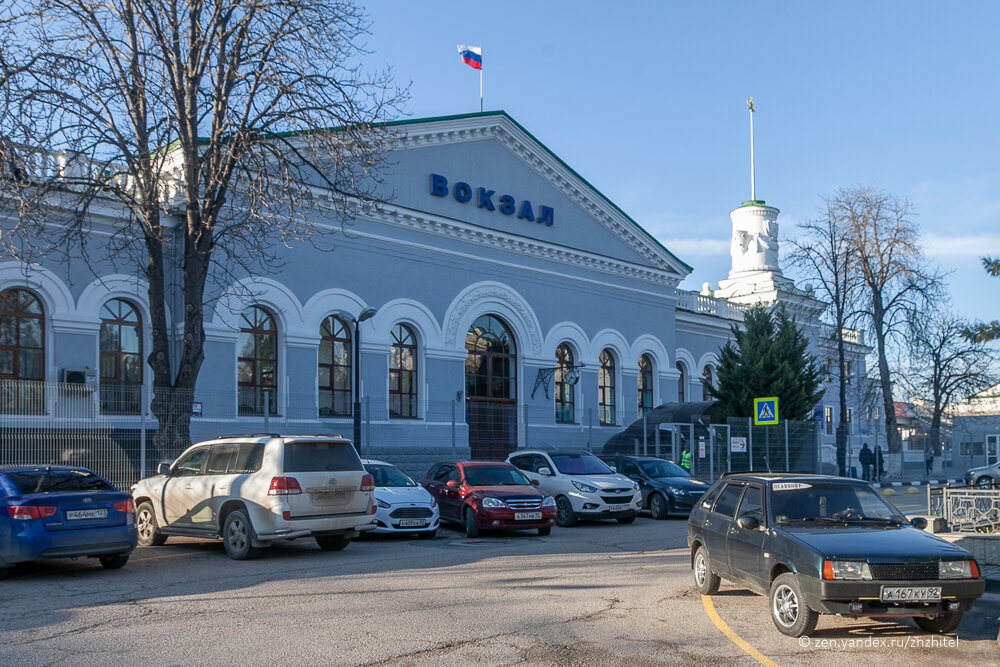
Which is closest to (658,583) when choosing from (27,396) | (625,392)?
(27,396)

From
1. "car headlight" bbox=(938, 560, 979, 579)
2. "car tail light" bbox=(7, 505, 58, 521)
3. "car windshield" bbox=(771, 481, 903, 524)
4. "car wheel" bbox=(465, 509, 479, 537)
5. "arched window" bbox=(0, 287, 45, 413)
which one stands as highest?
"arched window" bbox=(0, 287, 45, 413)

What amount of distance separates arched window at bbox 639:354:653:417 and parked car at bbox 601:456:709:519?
39.9 feet

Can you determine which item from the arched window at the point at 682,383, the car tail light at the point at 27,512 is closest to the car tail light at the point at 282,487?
the car tail light at the point at 27,512

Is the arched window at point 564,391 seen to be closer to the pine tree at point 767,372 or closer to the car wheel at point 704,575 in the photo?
the pine tree at point 767,372

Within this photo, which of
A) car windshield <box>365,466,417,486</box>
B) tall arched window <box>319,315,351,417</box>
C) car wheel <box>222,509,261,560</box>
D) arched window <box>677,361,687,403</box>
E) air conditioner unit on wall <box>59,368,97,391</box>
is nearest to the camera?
car wheel <box>222,509,261,560</box>

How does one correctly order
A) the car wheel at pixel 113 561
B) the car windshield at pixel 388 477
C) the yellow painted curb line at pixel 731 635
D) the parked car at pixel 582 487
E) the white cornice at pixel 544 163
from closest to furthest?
the yellow painted curb line at pixel 731 635 → the car wheel at pixel 113 561 → the car windshield at pixel 388 477 → the parked car at pixel 582 487 → the white cornice at pixel 544 163

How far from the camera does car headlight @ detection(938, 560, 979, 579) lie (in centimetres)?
800

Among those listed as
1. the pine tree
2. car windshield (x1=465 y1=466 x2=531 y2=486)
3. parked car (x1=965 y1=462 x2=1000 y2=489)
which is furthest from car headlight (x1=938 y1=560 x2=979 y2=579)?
parked car (x1=965 y1=462 x2=1000 y2=489)

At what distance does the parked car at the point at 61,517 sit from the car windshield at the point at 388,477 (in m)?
5.78

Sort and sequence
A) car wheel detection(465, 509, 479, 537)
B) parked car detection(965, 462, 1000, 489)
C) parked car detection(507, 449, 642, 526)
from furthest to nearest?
parked car detection(965, 462, 1000, 489) → parked car detection(507, 449, 642, 526) → car wheel detection(465, 509, 479, 537)

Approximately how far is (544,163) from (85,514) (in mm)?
22724

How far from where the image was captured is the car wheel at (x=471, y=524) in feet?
57.0

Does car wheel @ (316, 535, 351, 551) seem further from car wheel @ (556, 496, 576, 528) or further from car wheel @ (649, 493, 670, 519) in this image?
car wheel @ (649, 493, 670, 519)

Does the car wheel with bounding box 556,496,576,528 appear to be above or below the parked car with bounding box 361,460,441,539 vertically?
below
